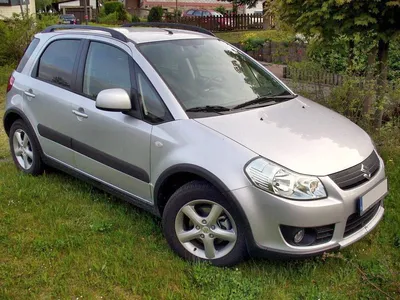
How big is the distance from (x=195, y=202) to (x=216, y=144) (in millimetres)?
440

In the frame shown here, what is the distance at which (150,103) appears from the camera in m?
3.58

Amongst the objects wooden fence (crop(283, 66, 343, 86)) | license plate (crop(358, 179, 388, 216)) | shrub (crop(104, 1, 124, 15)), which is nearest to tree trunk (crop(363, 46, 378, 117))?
wooden fence (crop(283, 66, 343, 86))

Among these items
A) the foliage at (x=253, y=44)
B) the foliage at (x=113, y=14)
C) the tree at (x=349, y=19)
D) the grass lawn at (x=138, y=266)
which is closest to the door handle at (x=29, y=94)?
the grass lawn at (x=138, y=266)

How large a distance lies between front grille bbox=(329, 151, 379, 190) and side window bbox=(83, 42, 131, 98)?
5.76ft

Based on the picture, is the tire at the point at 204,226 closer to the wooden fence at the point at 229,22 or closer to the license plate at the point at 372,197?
the license plate at the point at 372,197

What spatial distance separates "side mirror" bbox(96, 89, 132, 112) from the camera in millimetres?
3492

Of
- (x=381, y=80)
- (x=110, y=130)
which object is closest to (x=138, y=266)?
(x=110, y=130)

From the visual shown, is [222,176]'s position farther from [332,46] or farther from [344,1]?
[332,46]

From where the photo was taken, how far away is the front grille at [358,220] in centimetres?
308

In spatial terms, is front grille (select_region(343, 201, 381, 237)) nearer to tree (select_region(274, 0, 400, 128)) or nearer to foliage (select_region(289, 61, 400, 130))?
foliage (select_region(289, 61, 400, 130))

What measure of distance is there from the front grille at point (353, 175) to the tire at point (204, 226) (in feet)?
2.27

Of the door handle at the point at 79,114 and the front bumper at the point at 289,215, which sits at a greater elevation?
the door handle at the point at 79,114

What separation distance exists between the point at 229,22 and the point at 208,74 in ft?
73.2

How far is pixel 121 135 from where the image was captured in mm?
3699
